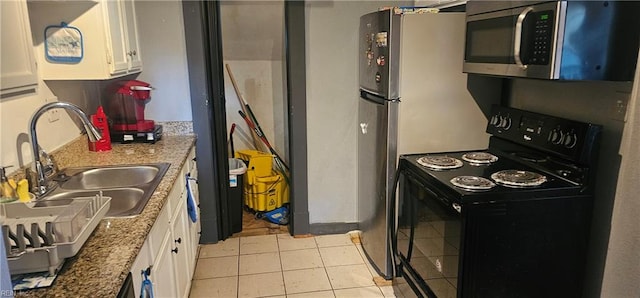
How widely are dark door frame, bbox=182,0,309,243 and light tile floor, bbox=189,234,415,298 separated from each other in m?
0.18

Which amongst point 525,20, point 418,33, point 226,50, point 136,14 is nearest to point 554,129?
point 525,20

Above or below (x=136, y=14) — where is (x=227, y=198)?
below

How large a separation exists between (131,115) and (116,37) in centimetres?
60

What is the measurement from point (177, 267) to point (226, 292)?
589 millimetres

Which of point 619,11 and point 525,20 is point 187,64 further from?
point 619,11

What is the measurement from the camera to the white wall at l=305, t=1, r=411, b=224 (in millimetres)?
3039

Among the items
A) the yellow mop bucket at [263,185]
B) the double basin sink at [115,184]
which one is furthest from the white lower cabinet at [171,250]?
the yellow mop bucket at [263,185]

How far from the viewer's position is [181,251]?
2297 millimetres

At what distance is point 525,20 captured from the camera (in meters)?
1.57

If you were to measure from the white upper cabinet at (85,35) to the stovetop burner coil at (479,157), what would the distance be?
1860 mm

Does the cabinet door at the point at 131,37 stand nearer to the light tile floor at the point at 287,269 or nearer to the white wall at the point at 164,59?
the white wall at the point at 164,59

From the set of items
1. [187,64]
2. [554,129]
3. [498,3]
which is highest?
[498,3]

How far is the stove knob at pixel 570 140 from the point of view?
172cm

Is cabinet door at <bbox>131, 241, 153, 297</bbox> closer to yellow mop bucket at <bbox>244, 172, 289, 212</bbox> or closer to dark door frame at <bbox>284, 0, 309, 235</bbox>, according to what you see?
Answer: dark door frame at <bbox>284, 0, 309, 235</bbox>
